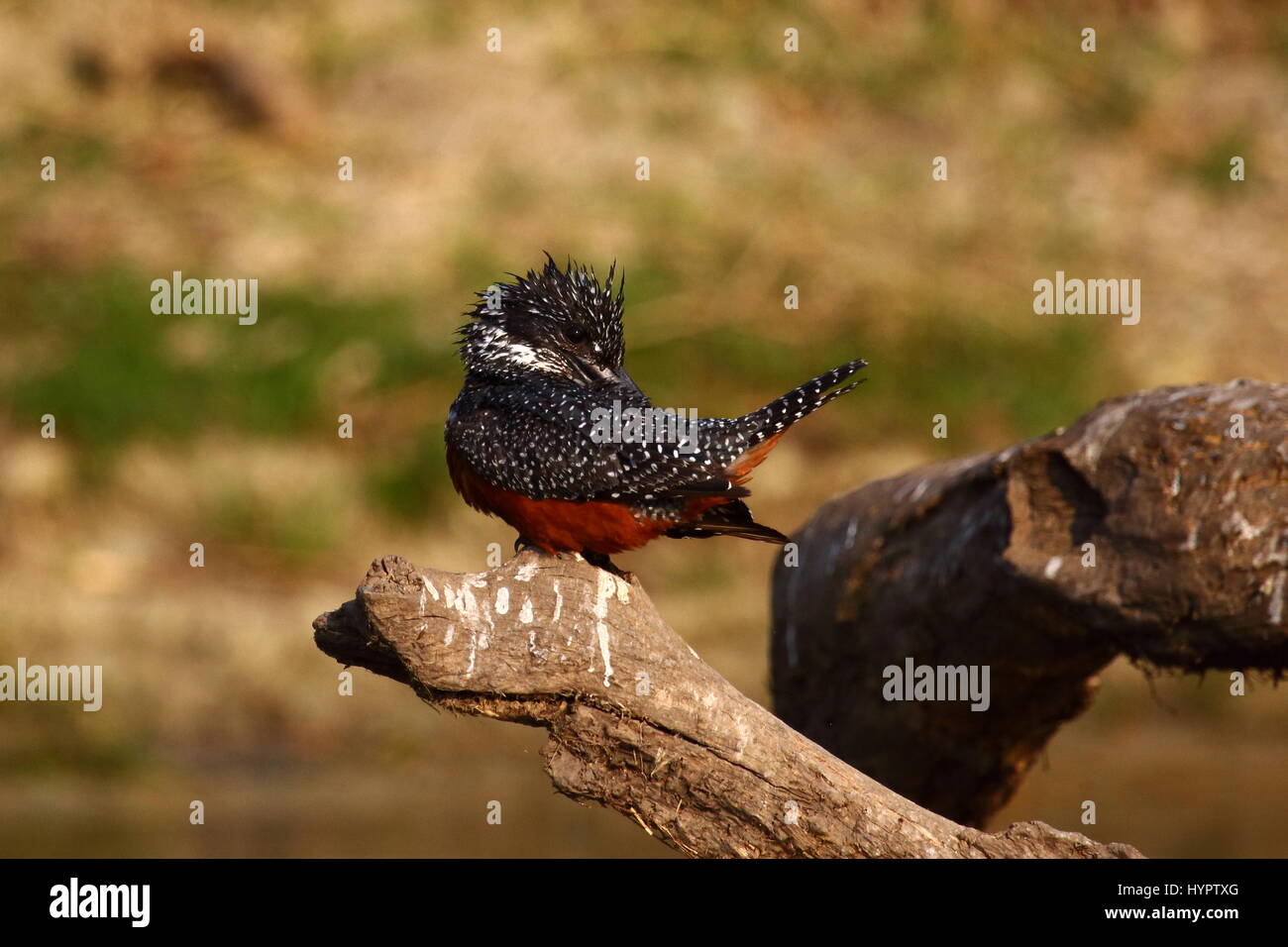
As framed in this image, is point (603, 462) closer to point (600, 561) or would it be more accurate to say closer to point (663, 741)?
point (600, 561)

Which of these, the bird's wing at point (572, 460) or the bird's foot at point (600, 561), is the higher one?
the bird's wing at point (572, 460)

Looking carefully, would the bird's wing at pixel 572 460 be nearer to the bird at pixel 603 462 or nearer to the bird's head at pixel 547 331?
the bird at pixel 603 462

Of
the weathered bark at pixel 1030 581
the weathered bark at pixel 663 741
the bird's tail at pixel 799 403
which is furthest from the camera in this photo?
the weathered bark at pixel 1030 581

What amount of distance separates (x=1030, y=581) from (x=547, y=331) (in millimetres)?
2445

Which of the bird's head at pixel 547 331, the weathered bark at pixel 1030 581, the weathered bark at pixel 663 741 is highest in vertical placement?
the bird's head at pixel 547 331

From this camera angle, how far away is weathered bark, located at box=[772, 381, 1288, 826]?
671 centimetres

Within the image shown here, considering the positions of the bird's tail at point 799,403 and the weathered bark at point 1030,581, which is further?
the weathered bark at point 1030,581

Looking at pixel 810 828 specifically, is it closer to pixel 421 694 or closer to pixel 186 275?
pixel 421 694

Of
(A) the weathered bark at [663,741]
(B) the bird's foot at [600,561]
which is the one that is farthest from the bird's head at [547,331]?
(A) the weathered bark at [663,741]

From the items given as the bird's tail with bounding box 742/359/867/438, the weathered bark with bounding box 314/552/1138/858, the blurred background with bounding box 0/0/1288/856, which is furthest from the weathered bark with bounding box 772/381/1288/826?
the blurred background with bounding box 0/0/1288/856

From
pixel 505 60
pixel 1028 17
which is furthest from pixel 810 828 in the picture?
pixel 1028 17

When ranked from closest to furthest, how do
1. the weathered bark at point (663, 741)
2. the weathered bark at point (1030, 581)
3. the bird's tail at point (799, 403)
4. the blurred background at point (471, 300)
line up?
the weathered bark at point (663, 741), the bird's tail at point (799, 403), the weathered bark at point (1030, 581), the blurred background at point (471, 300)

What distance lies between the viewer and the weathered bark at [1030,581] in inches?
264

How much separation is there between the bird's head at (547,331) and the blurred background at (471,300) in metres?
4.11
